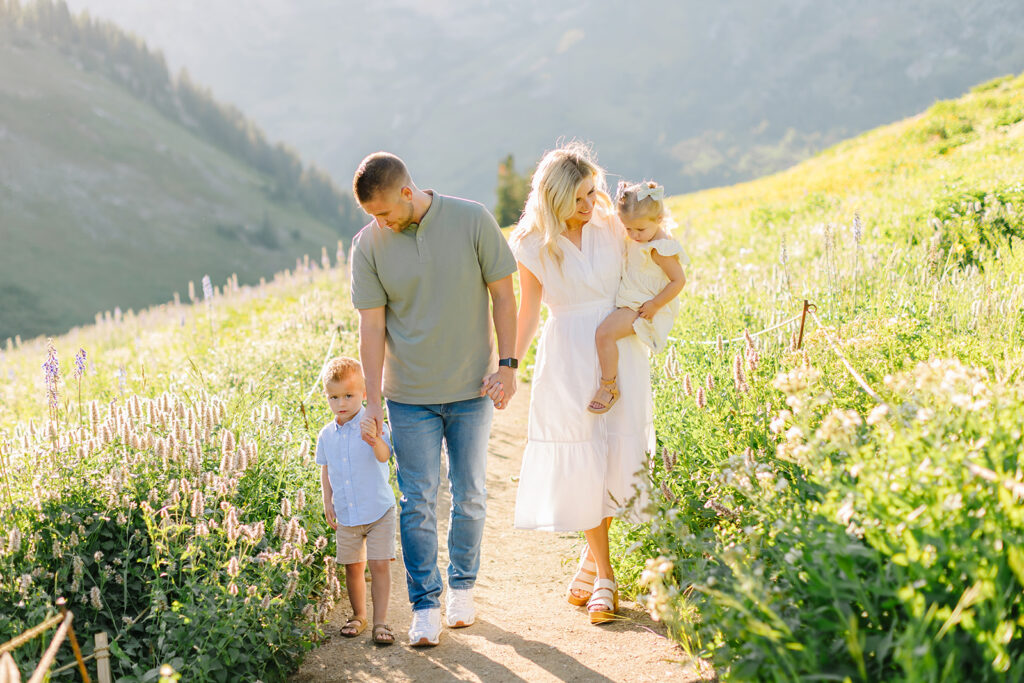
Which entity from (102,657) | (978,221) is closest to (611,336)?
(102,657)

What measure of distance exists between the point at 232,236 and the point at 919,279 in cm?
11564

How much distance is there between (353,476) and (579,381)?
1.30 m

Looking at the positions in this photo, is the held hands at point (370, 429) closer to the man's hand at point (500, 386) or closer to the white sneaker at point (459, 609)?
the man's hand at point (500, 386)

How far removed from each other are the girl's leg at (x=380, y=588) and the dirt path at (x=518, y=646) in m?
0.16

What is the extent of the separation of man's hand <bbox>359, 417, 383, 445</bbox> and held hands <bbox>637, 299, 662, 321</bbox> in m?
1.48

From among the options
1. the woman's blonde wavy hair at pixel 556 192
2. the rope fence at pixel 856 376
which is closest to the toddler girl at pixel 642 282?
the woman's blonde wavy hair at pixel 556 192

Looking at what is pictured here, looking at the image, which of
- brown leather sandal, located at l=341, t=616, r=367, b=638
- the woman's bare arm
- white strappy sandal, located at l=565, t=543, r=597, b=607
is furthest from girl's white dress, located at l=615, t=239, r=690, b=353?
brown leather sandal, located at l=341, t=616, r=367, b=638

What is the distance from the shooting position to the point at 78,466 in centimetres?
442

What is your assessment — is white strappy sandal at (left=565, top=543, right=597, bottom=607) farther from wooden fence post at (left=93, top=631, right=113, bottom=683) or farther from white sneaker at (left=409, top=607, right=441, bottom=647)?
wooden fence post at (left=93, top=631, right=113, bottom=683)

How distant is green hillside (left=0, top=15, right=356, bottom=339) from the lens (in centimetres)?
9381

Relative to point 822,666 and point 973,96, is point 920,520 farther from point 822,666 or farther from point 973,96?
point 973,96

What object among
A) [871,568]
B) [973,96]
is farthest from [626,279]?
[973,96]

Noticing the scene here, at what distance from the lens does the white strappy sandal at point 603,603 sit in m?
4.47

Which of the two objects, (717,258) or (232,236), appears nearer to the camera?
(717,258)
